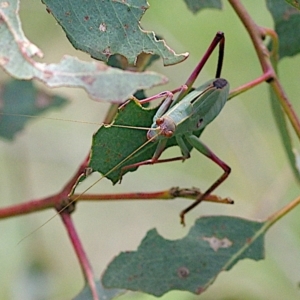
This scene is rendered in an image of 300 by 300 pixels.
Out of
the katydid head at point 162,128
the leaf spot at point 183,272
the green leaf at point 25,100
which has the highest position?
the katydid head at point 162,128

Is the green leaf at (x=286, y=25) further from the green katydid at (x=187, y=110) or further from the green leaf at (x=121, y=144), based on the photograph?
the green leaf at (x=121, y=144)

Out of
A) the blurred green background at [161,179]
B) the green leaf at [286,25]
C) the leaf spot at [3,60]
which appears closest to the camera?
the leaf spot at [3,60]

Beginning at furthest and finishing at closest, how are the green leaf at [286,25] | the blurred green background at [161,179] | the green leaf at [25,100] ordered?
the blurred green background at [161,179], the green leaf at [25,100], the green leaf at [286,25]

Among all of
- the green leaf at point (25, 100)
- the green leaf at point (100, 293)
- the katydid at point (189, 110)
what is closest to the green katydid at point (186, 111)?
the katydid at point (189, 110)

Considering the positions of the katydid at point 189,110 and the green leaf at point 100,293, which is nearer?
the katydid at point 189,110

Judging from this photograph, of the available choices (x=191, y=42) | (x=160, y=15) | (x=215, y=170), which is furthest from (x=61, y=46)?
(x=215, y=170)

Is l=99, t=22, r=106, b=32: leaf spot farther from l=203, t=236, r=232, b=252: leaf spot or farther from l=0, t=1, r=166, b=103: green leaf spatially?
l=203, t=236, r=232, b=252: leaf spot
